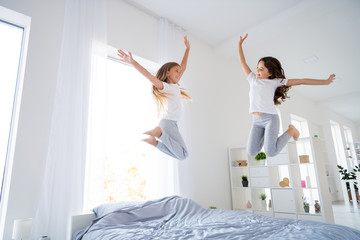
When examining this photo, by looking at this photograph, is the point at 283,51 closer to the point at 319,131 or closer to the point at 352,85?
the point at 352,85

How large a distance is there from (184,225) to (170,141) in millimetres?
778

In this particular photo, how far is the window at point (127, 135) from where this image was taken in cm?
326

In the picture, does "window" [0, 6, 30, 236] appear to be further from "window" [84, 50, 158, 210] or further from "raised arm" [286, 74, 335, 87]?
"raised arm" [286, 74, 335, 87]

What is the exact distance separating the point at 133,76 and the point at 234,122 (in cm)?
237

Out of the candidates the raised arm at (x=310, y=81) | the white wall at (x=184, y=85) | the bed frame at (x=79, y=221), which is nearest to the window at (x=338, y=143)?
the white wall at (x=184, y=85)

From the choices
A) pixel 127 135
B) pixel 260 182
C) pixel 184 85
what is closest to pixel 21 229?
pixel 127 135

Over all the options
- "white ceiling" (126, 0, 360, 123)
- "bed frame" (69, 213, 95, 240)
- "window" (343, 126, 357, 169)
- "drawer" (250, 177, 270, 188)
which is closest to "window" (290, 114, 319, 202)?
"white ceiling" (126, 0, 360, 123)

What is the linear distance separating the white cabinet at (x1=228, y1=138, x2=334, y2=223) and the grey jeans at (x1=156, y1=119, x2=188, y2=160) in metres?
2.23

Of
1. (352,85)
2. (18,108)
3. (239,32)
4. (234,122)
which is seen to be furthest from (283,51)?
(18,108)

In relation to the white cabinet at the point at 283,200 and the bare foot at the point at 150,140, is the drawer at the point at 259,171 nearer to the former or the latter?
the white cabinet at the point at 283,200

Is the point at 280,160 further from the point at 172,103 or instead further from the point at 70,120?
the point at 70,120

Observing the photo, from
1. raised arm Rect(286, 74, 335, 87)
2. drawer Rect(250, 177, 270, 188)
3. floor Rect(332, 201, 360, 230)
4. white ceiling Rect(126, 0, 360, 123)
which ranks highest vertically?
white ceiling Rect(126, 0, 360, 123)

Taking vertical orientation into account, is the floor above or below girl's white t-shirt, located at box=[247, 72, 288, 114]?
below

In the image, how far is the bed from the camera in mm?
1659
